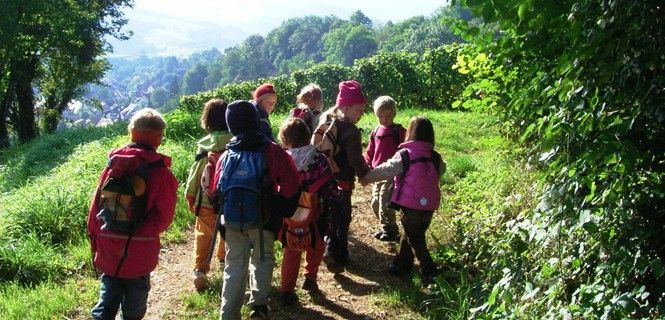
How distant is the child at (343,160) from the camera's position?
496 centimetres

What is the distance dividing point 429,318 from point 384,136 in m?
1.94

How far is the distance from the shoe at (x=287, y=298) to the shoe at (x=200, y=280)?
2.56 feet

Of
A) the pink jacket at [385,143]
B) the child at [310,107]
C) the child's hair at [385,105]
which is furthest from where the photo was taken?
the child at [310,107]

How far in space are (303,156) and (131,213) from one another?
1407 mm

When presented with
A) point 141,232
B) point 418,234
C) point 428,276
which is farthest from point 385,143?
point 141,232

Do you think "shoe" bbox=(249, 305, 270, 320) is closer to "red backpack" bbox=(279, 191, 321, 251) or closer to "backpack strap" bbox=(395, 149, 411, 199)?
"red backpack" bbox=(279, 191, 321, 251)

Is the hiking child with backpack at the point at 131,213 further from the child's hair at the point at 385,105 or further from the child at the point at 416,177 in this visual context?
the child's hair at the point at 385,105

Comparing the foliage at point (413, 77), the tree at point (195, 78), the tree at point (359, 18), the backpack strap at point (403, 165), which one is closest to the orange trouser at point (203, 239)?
the backpack strap at point (403, 165)

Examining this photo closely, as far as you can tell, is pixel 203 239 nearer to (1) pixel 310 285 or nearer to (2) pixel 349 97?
(1) pixel 310 285

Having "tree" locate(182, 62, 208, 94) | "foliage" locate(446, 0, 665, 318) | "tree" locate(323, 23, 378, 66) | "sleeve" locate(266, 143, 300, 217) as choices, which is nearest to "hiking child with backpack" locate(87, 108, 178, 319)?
"sleeve" locate(266, 143, 300, 217)

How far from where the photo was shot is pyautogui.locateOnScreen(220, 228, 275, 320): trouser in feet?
13.3

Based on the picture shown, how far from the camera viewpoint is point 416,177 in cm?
485

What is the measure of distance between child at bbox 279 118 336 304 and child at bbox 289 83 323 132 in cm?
112

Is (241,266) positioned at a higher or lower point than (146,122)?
lower
